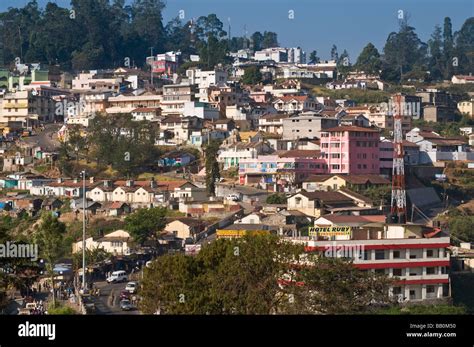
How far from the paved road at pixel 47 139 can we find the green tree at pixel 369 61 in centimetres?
1004

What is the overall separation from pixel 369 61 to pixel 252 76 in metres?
4.10

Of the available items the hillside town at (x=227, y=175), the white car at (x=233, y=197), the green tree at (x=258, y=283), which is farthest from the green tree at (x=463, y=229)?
the green tree at (x=258, y=283)

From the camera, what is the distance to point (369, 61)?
3219 centimetres

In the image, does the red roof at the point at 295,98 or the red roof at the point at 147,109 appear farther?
the red roof at the point at 295,98

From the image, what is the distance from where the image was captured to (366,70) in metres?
31.6

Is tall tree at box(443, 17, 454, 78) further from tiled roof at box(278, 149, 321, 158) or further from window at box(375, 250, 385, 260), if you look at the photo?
window at box(375, 250, 385, 260)

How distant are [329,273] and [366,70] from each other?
23.2 meters

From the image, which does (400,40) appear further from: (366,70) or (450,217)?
(450,217)

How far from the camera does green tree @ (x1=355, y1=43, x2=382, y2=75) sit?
3145 cm

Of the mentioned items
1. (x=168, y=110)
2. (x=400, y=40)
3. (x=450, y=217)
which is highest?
(x=400, y=40)

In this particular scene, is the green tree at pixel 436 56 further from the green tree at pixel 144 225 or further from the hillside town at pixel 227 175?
the green tree at pixel 144 225

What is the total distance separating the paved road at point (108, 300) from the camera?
407 inches
